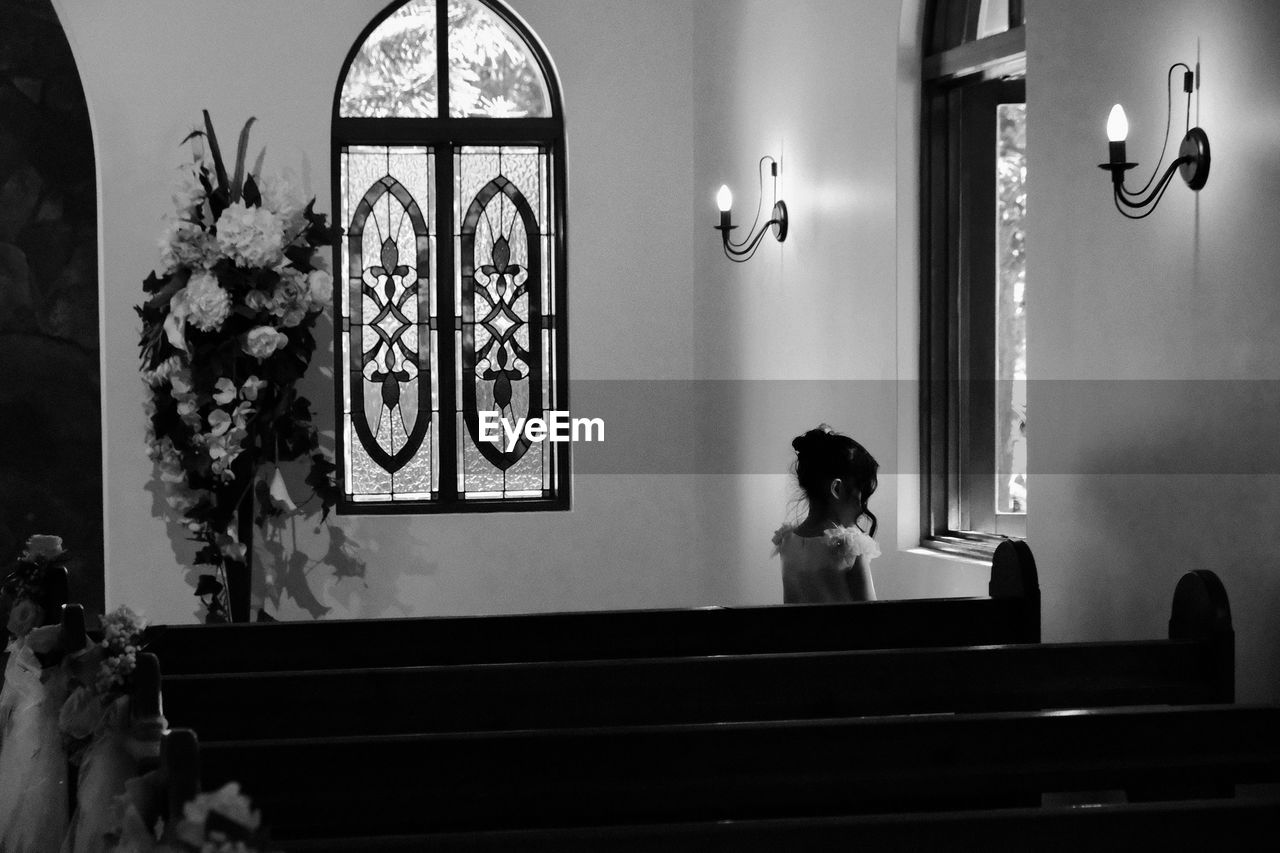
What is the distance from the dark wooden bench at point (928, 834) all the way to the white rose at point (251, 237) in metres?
3.67

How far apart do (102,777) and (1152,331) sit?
2.10 metres

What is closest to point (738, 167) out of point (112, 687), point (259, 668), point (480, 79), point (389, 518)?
point (480, 79)

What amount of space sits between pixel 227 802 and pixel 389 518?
458 cm

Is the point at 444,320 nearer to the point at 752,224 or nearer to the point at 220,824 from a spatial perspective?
the point at 752,224

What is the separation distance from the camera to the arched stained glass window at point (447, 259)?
19.4 ft

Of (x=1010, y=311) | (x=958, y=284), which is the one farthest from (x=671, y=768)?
(x=958, y=284)

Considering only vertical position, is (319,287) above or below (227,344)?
above

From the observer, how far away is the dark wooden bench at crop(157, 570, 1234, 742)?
243 cm

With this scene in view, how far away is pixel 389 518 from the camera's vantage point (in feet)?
19.2

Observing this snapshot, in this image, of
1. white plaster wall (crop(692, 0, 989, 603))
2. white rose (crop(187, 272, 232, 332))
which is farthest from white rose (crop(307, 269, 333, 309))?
white plaster wall (crop(692, 0, 989, 603))

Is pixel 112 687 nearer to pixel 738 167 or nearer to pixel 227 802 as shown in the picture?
pixel 227 802

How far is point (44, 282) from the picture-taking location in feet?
19.1

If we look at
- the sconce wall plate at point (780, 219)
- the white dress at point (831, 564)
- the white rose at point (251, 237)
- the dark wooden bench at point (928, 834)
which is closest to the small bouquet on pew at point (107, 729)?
the dark wooden bench at point (928, 834)

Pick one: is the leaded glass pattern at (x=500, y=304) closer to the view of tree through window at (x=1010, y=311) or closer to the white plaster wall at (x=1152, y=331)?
the view of tree through window at (x=1010, y=311)
